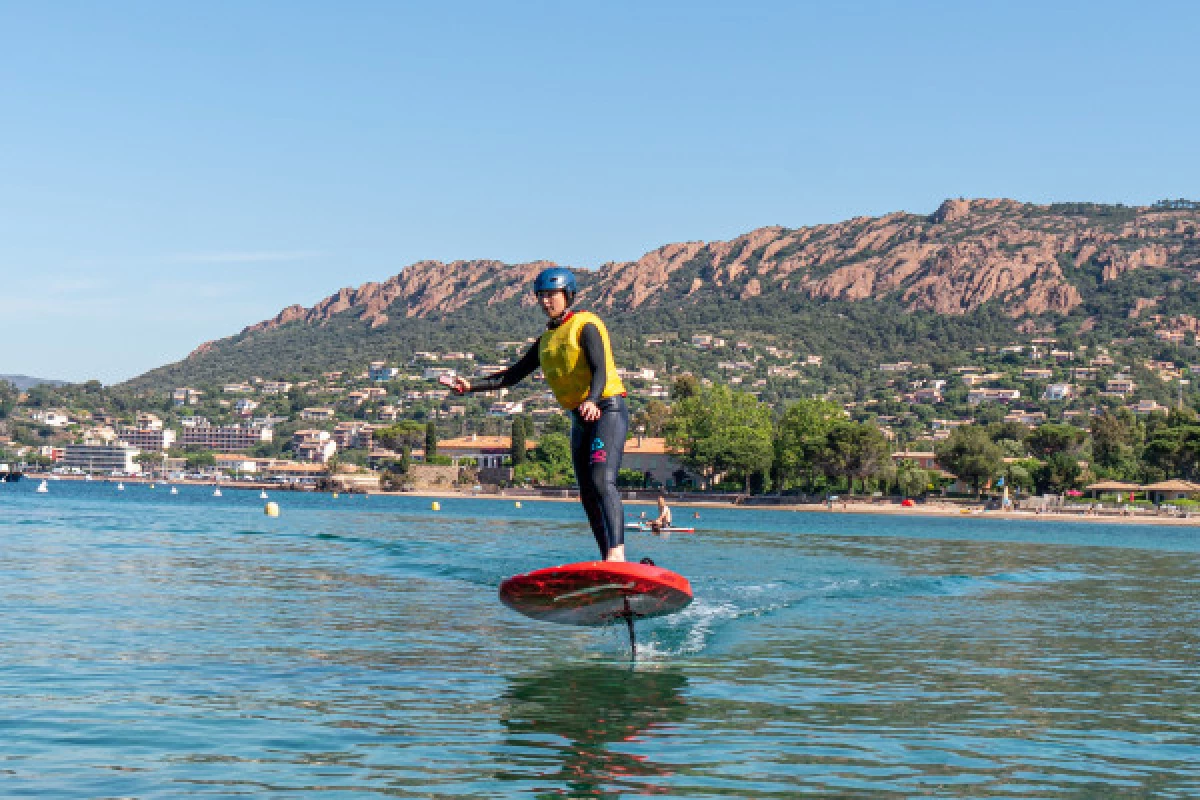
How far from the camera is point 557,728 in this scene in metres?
11.5

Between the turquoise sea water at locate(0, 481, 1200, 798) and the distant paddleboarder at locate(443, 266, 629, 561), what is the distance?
1.79 meters

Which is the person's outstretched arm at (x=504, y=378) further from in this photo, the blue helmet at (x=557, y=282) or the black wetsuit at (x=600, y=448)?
the blue helmet at (x=557, y=282)

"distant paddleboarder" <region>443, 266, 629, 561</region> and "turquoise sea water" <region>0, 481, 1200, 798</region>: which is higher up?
"distant paddleboarder" <region>443, 266, 629, 561</region>

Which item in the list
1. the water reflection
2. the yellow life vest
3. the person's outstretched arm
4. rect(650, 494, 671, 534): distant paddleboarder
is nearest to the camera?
the water reflection

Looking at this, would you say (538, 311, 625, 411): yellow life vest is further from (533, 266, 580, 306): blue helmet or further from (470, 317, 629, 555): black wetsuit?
(533, 266, 580, 306): blue helmet

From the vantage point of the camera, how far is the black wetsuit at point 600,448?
12.7 meters

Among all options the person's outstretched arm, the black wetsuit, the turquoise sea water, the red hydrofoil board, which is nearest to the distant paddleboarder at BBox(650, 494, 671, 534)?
the turquoise sea water

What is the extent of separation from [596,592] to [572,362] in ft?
7.83

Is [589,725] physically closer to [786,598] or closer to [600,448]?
[600,448]

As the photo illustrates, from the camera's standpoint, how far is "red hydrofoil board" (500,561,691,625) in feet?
42.9

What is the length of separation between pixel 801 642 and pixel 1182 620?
30.6ft

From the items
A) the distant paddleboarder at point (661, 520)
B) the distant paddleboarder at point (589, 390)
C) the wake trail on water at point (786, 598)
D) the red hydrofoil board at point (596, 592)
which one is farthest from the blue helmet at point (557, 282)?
the distant paddleboarder at point (661, 520)

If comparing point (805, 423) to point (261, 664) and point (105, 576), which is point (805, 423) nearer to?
point (105, 576)

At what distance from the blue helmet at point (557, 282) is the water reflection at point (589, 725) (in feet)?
12.6
